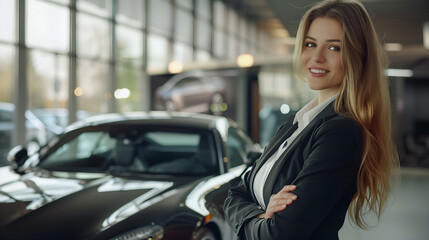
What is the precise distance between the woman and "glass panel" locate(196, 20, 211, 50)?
1726cm

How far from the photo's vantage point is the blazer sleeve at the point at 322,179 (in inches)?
39.4

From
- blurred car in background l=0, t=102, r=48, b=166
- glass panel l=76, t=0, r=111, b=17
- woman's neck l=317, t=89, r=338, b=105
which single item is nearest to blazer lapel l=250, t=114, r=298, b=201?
woman's neck l=317, t=89, r=338, b=105

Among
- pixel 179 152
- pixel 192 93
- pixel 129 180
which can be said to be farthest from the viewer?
pixel 192 93

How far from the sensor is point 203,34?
18.7 meters

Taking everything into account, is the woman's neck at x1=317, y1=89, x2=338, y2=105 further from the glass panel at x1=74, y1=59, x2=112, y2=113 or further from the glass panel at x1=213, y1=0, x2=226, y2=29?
the glass panel at x1=213, y1=0, x2=226, y2=29

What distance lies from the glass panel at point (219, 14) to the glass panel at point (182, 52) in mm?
2620

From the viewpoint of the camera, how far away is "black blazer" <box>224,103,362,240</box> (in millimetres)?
1001

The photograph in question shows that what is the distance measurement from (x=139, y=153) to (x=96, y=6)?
9556 mm

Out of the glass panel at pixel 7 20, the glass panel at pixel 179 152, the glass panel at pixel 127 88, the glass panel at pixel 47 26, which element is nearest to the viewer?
the glass panel at pixel 179 152

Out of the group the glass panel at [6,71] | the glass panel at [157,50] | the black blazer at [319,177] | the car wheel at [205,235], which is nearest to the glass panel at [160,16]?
the glass panel at [157,50]

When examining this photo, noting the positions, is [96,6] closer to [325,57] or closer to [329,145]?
[325,57]

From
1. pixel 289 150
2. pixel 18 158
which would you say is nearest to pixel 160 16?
pixel 18 158

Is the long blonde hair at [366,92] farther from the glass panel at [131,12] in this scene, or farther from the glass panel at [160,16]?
the glass panel at [160,16]

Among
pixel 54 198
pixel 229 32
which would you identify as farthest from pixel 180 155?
pixel 229 32
